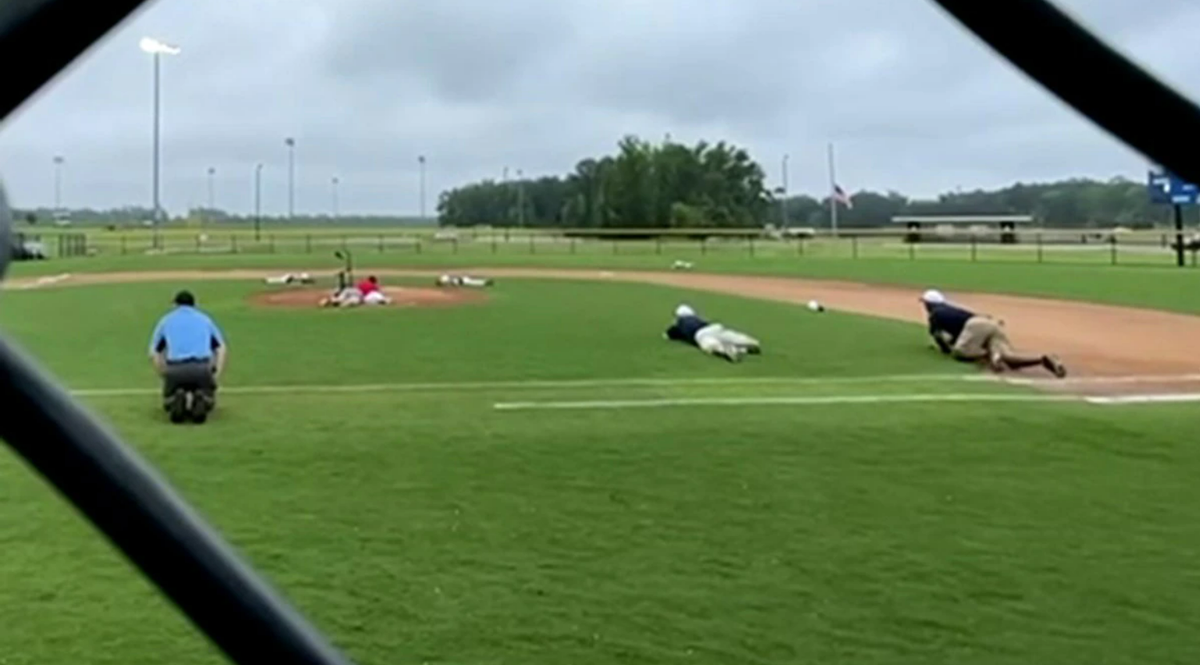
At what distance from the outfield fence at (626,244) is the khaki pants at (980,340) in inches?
855

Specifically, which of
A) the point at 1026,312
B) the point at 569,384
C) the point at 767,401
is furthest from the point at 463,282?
the point at 767,401

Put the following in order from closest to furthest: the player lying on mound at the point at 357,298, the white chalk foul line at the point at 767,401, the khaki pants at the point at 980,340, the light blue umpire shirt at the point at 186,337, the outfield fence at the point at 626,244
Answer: the light blue umpire shirt at the point at 186,337 < the white chalk foul line at the point at 767,401 < the khaki pants at the point at 980,340 < the player lying on mound at the point at 357,298 < the outfield fence at the point at 626,244

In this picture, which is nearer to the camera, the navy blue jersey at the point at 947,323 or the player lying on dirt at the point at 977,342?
the player lying on dirt at the point at 977,342

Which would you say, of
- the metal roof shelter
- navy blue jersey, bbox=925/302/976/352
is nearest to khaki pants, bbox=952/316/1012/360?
navy blue jersey, bbox=925/302/976/352

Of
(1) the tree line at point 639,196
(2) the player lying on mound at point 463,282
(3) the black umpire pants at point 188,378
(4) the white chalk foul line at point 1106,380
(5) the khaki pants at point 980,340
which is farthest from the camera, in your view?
(1) the tree line at point 639,196

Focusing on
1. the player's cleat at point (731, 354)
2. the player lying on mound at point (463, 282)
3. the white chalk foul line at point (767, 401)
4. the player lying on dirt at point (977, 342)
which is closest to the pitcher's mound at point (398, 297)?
the player lying on mound at point (463, 282)

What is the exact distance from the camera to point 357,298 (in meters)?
20.5

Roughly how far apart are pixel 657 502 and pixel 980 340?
21.7ft

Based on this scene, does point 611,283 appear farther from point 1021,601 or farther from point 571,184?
point 571,184

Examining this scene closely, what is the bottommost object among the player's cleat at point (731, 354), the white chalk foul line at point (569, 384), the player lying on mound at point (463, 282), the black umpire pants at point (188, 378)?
the white chalk foul line at point (569, 384)

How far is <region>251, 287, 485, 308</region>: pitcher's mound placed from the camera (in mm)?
20641

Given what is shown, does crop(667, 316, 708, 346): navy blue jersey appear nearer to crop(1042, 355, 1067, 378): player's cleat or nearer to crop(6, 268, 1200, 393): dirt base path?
crop(6, 268, 1200, 393): dirt base path

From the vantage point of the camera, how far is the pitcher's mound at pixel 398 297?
20641mm

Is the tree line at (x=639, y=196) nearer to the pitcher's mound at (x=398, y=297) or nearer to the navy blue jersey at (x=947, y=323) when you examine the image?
the pitcher's mound at (x=398, y=297)
